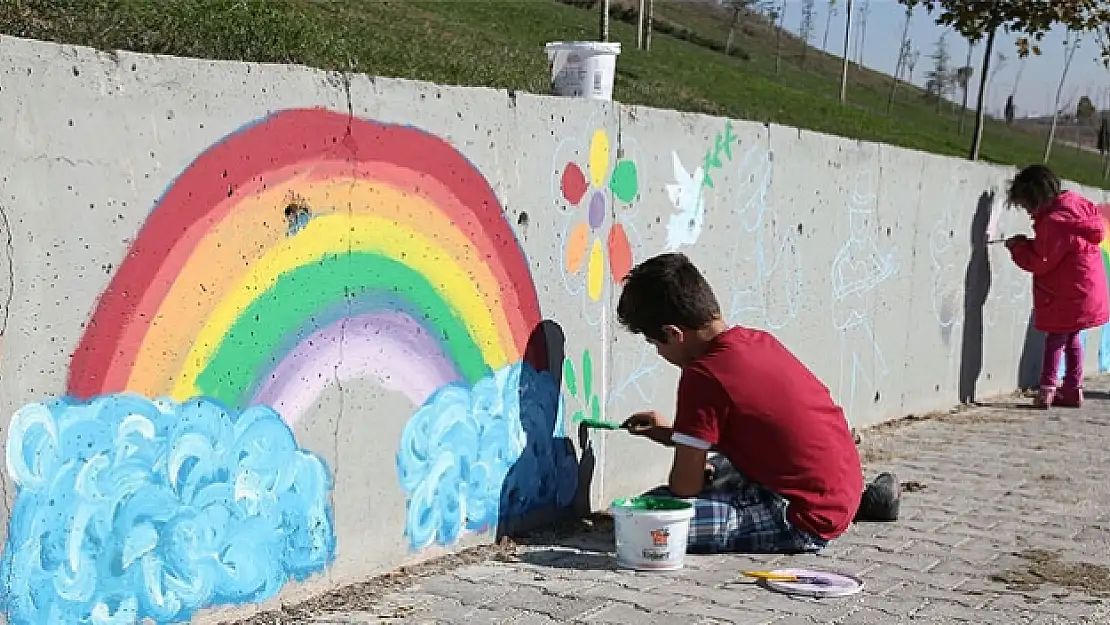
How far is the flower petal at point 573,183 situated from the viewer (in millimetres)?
5301

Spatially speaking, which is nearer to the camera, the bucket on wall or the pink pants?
the bucket on wall

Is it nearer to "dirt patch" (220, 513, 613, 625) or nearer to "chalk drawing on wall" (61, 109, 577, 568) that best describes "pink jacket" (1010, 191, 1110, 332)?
"dirt patch" (220, 513, 613, 625)

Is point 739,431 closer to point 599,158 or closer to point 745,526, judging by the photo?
point 745,526

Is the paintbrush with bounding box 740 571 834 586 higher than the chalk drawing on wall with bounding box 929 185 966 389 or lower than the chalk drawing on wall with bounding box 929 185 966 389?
lower

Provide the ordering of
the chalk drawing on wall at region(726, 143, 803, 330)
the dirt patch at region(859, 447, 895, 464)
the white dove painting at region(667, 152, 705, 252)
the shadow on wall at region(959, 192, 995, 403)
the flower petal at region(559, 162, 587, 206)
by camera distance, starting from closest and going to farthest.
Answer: the flower petal at region(559, 162, 587, 206) → the white dove painting at region(667, 152, 705, 252) → the chalk drawing on wall at region(726, 143, 803, 330) → the dirt patch at region(859, 447, 895, 464) → the shadow on wall at region(959, 192, 995, 403)

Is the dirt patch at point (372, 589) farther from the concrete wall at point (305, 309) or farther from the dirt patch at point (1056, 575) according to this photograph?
the dirt patch at point (1056, 575)

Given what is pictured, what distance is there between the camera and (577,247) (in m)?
5.40

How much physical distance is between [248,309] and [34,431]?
79 cm

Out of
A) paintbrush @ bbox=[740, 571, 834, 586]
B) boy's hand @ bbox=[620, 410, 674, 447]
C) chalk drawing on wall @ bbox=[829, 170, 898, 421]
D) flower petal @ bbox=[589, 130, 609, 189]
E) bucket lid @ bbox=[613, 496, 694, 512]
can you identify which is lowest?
paintbrush @ bbox=[740, 571, 834, 586]

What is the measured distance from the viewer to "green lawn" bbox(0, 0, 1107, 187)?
23.0ft

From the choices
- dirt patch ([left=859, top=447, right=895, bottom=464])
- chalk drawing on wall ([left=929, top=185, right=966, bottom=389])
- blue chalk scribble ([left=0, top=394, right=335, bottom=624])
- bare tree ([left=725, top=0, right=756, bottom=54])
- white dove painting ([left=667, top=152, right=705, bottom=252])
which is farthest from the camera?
bare tree ([left=725, top=0, right=756, bottom=54])

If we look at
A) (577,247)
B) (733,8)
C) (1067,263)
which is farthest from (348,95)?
(733,8)

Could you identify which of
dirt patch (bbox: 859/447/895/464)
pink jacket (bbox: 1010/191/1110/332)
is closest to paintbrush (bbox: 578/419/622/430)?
dirt patch (bbox: 859/447/895/464)

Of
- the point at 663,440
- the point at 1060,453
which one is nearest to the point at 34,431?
the point at 663,440
